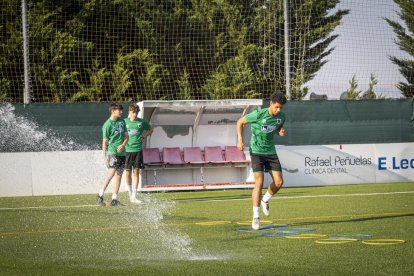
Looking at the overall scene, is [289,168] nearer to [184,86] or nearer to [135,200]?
[135,200]

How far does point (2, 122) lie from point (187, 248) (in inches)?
566

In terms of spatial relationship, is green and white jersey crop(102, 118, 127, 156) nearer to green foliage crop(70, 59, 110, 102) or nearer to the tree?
green foliage crop(70, 59, 110, 102)

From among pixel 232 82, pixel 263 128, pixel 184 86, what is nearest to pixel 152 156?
pixel 184 86

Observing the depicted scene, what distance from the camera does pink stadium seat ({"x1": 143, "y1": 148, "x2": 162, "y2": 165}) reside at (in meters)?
23.2

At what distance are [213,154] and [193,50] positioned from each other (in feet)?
34.8

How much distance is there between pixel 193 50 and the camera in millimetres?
33938

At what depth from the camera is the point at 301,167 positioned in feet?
79.7

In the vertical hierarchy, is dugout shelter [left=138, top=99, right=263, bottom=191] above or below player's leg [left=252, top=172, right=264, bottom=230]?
below

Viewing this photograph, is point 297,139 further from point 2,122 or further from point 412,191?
point 2,122

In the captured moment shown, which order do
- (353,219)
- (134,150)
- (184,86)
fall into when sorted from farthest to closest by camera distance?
(184,86) < (134,150) < (353,219)

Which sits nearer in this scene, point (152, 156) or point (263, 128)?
point (263, 128)

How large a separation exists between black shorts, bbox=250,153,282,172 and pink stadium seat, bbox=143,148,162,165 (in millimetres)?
10142

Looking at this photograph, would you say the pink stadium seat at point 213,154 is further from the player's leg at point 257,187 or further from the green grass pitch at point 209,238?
the player's leg at point 257,187

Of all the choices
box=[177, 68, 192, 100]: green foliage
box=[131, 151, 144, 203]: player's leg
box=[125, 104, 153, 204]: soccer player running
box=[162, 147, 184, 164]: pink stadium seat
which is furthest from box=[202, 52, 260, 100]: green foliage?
box=[131, 151, 144, 203]: player's leg
